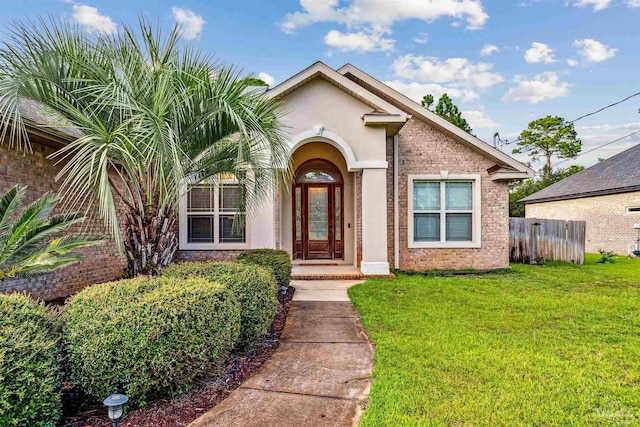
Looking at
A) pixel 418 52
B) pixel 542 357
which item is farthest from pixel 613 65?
pixel 542 357

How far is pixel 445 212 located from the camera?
10875mm

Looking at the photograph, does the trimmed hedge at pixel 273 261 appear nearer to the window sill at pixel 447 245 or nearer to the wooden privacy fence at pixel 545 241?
the window sill at pixel 447 245

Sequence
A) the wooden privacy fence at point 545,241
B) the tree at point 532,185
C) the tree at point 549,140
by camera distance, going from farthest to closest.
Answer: the tree at point 549,140 → the tree at point 532,185 → the wooden privacy fence at point 545,241

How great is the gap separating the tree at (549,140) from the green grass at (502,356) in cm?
3784

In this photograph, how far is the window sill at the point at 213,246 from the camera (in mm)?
10047

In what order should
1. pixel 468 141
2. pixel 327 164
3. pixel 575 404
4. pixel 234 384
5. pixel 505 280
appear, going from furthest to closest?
pixel 327 164 < pixel 468 141 < pixel 505 280 < pixel 234 384 < pixel 575 404

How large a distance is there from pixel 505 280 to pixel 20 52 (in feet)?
35.9

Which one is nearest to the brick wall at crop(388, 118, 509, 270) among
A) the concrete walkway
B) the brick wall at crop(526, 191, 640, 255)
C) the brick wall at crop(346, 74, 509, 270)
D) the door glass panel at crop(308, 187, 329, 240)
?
the brick wall at crop(346, 74, 509, 270)

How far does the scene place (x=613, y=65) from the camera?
782 inches

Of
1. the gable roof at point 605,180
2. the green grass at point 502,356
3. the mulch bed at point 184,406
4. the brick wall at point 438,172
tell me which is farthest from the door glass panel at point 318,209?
the gable roof at point 605,180

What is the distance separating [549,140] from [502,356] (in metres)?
43.6

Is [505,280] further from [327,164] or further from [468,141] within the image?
[327,164]

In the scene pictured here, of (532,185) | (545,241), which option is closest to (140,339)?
(545,241)

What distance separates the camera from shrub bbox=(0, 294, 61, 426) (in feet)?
7.55
